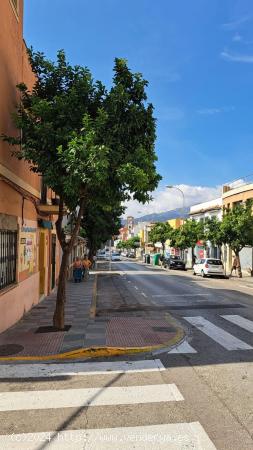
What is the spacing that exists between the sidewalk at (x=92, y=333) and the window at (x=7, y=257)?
1241 millimetres

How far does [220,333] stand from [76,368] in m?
4.19

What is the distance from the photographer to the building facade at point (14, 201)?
400 inches

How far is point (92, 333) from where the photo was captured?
33.3 ft

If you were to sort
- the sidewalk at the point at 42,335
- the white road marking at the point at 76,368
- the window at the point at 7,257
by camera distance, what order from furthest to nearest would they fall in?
the window at the point at 7,257 < the sidewalk at the point at 42,335 < the white road marking at the point at 76,368

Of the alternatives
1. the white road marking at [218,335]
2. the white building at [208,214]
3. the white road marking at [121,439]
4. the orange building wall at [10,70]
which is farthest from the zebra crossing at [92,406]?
the white building at [208,214]

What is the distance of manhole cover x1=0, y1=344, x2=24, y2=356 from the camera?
8.43 metres

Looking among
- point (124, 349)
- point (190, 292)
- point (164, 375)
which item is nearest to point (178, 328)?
point (124, 349)

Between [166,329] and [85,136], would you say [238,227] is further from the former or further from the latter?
[85,136]

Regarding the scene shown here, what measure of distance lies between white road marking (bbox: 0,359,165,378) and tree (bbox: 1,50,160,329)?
2.98 m

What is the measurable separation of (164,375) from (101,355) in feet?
5.68

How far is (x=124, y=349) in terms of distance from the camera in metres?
8.54

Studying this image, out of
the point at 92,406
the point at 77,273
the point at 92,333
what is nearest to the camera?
the point at 92,406

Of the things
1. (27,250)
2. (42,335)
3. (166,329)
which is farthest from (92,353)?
(27,250)

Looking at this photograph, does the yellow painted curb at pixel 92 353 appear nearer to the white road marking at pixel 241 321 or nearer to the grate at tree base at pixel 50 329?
the grate at tree base at pixel 50 329
